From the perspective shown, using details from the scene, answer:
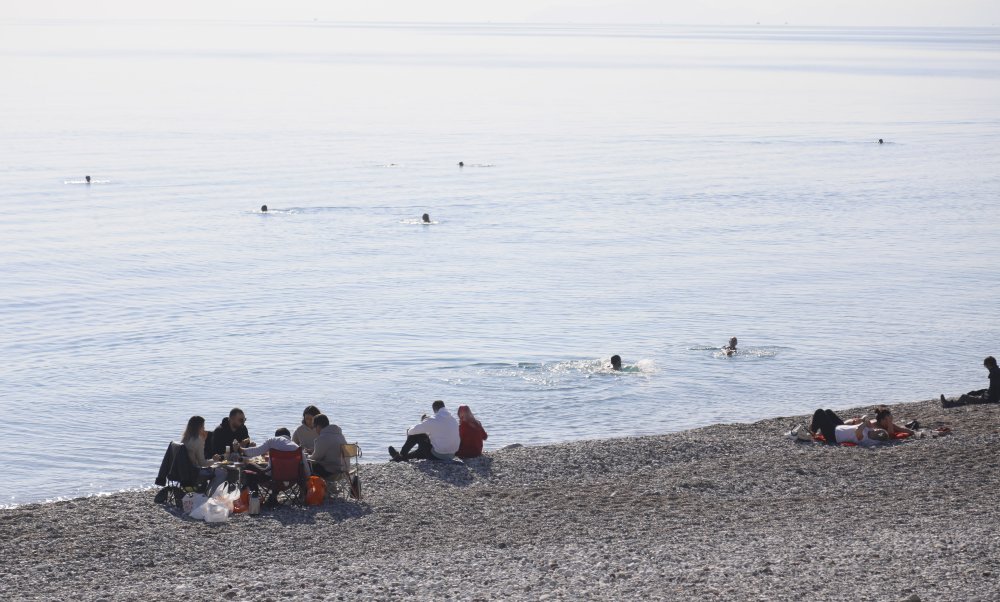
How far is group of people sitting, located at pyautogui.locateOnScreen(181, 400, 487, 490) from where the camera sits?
50.0 feet

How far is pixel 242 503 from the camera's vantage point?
589 inches

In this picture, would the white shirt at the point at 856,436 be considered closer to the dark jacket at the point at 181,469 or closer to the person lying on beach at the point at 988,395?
the person lying on beach at the point at 988,395

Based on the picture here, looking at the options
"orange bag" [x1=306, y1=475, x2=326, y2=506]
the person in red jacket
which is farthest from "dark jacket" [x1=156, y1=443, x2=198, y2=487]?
the person in red jacket

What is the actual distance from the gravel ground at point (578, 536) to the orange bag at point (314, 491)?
0.52 feet

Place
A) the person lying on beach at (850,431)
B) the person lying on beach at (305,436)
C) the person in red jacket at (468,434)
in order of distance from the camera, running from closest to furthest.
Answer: the person lying on beach at (305,436)
the person in red jacket at (468,434)
the person lying on beach at (850,431)

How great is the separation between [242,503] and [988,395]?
1408 cm

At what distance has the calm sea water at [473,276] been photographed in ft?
82.0

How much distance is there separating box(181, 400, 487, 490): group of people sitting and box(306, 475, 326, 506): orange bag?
0.45 feet

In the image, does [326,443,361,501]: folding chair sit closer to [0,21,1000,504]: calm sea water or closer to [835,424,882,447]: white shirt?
[0,21,1000,504]: calm sea water

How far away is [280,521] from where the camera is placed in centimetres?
1460

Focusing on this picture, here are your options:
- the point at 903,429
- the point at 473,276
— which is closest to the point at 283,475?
the point at 903,429

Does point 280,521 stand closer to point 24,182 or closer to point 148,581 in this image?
point 148,581

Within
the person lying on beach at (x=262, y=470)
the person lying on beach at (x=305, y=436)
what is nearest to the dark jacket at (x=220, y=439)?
the person lying on beach at (x=305, y=436)

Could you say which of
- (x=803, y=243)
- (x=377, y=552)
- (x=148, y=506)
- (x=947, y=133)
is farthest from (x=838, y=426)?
(x=947, y=133)
